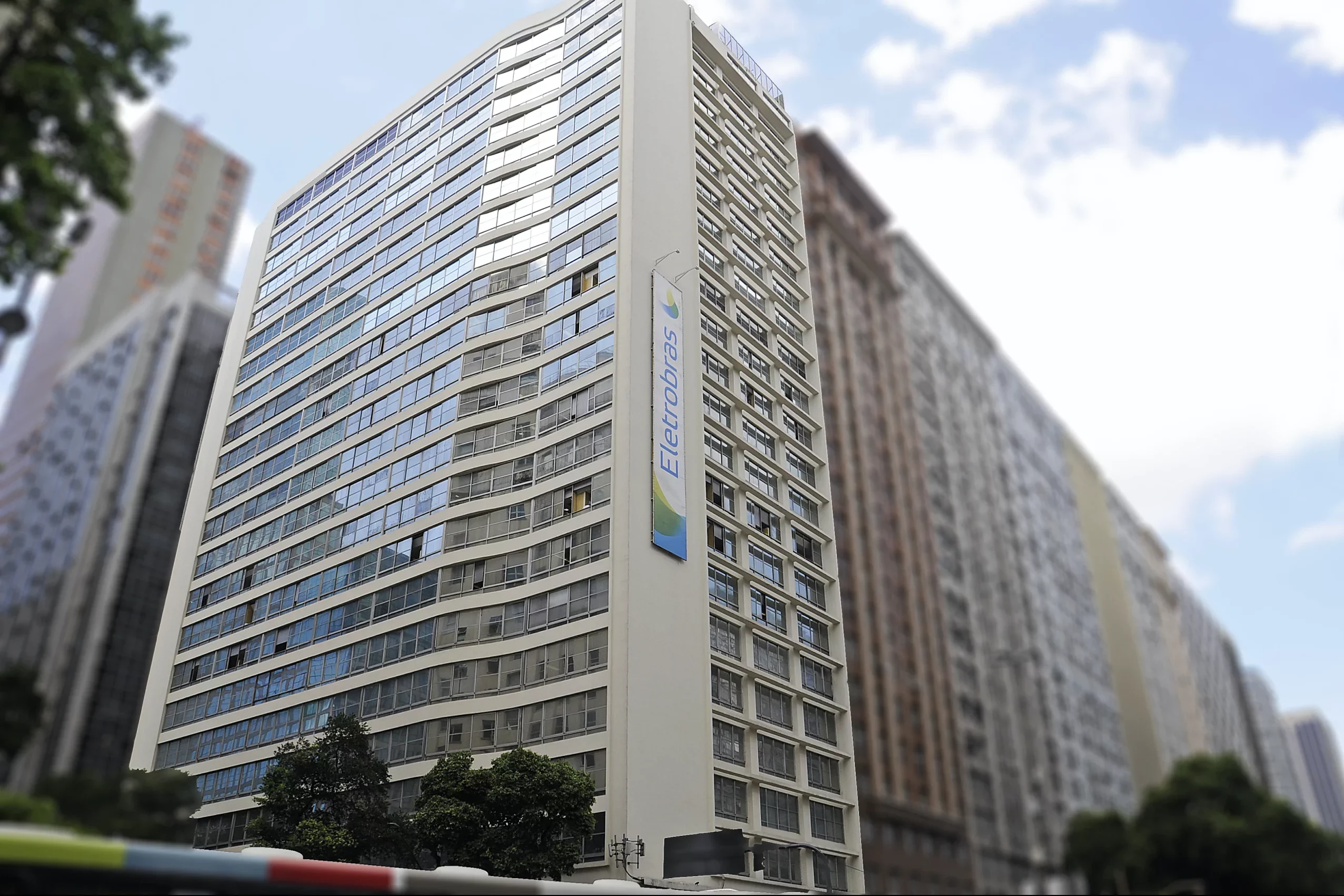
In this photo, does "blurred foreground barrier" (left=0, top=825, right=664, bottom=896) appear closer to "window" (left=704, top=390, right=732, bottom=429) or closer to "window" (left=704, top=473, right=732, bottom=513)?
"window" (left=704, top=473, right=732, bottom=513)

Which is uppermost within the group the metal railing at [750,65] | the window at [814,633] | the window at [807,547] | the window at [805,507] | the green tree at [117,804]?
the metal railing at [750,65]

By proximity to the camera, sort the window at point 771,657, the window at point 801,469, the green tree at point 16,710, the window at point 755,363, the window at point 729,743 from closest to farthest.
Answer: the green tree at point 16,710 < the window at point 729,743 < the window at point 771,657 < the window at point 755,363 < the window at point 801,469

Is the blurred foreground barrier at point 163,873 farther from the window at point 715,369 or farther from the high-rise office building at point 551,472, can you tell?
the window at point 715,369

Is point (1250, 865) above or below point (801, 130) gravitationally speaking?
below

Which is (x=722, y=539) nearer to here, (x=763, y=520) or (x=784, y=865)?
(x=763, y=520)

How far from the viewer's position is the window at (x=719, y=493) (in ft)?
186

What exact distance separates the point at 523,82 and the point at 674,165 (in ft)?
41.8

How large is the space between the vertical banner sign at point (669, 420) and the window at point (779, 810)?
1238cm

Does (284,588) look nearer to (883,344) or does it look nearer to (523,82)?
(523,82)

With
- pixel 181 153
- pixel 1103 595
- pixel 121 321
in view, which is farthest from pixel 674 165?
pixel 1103 595

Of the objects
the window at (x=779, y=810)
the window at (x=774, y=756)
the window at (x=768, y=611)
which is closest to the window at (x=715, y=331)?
the window at (x=768, y=611)

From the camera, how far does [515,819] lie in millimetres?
43562

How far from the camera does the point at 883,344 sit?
111m

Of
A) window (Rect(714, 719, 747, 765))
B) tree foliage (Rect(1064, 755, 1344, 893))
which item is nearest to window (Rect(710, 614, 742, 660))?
window (Rect(714, 719, 747, 765))
